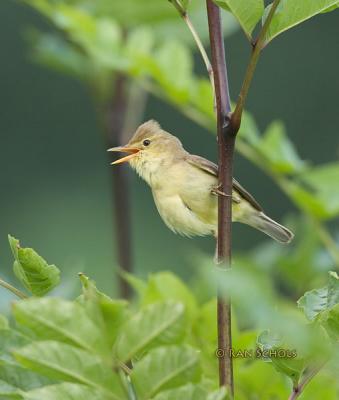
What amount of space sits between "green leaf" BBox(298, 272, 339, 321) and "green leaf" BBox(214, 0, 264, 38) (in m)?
0.37

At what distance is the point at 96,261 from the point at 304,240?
16.7 ft

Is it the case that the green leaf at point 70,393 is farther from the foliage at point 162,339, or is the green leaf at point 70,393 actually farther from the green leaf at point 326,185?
the green leaf at point 326,185

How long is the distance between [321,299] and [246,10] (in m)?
0.43

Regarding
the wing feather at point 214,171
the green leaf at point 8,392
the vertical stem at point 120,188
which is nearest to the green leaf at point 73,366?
the green leaf at point 8,392

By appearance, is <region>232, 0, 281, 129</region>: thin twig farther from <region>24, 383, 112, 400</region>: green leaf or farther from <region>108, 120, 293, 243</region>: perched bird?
<region>108, 120, 293, 243</region>: perched bird

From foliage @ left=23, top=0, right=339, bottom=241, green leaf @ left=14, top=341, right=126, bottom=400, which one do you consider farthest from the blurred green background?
green leaf @ left=14, top=341, right=126, bottom=400

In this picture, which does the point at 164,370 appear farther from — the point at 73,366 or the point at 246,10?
the point at 246,10

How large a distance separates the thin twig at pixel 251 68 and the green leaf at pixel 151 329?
346 millimetres

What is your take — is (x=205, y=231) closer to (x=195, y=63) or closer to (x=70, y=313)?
(x=70, y=313)

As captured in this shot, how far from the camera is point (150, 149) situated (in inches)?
118

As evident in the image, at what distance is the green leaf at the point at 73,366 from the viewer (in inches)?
41.4

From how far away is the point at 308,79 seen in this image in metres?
12.0

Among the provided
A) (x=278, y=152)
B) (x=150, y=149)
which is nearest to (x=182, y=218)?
(x=278, y=152)

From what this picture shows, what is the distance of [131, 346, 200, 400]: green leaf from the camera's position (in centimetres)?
104
